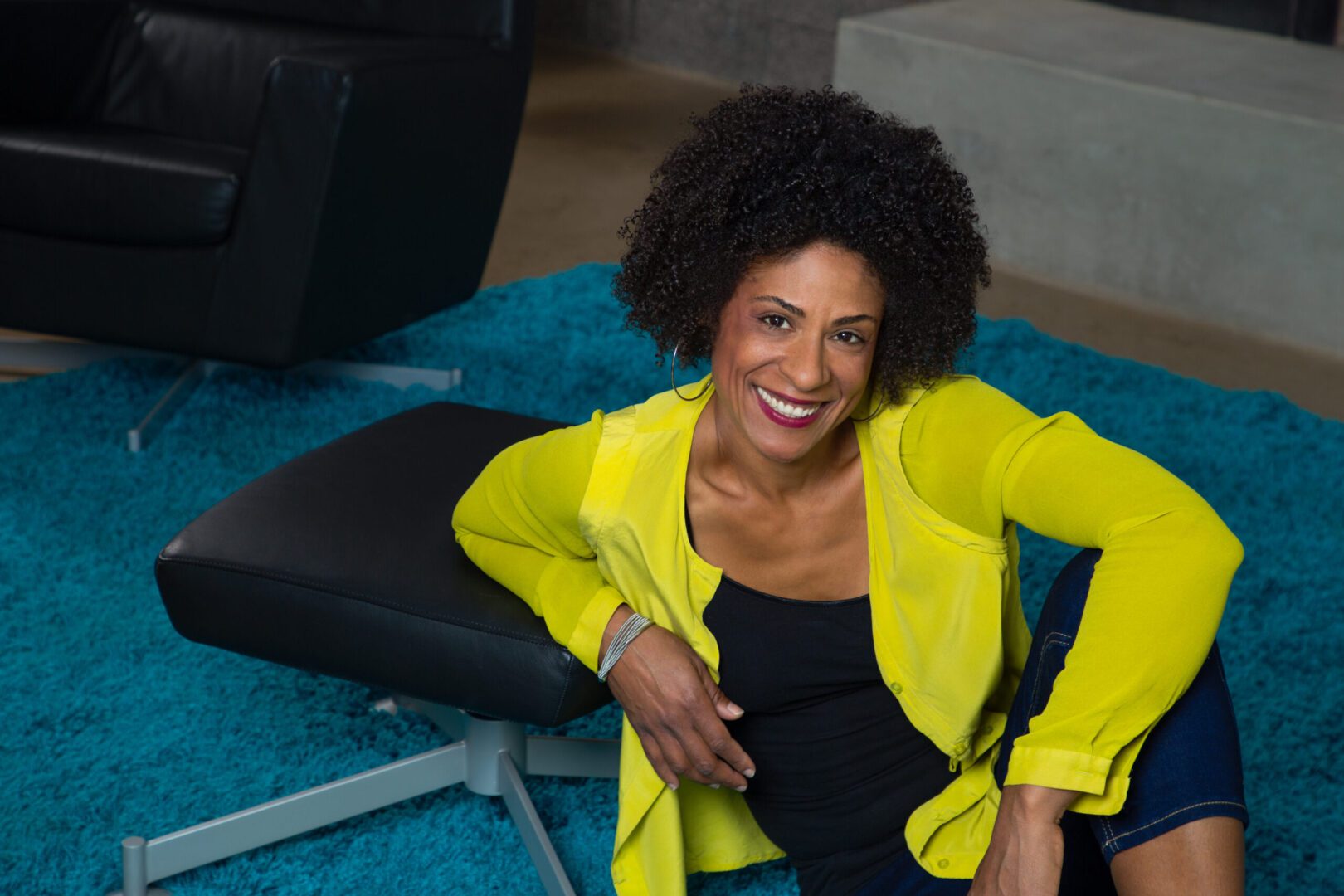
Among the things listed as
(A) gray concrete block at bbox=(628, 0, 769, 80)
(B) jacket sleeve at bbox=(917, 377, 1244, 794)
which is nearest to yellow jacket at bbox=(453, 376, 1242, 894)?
(B) jacket sleeve at bbox=(917, 377, 1244, 794)

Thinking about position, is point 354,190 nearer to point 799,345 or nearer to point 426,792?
point 426,792

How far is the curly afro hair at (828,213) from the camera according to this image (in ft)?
4.33

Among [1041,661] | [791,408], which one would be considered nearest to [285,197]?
[791,408]

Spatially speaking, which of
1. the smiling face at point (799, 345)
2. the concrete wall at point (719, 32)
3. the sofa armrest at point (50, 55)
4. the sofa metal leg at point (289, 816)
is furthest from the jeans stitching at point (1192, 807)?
the concrete wall at point (719, 32)

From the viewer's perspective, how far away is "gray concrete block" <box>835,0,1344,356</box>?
11.2 ft

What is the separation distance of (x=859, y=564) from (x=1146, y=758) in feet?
1.09

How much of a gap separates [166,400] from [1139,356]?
6.69 ft

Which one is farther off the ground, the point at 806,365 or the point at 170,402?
the point at 806,365

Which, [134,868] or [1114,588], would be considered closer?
[1114,588]

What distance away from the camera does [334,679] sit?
2.12 metres

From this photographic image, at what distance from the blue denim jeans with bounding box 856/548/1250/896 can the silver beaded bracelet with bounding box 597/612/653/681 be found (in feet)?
1.17

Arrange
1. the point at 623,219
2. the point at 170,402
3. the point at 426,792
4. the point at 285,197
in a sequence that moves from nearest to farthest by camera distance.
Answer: the point at 426,792 < the point at 285,197 < the point at 170,402 < the point at 623,219

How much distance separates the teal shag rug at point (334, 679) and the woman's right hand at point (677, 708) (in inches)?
14.3

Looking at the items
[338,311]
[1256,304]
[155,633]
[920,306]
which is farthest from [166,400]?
[1256,304]
